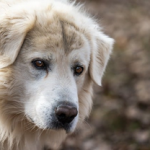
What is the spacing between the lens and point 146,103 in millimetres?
8617

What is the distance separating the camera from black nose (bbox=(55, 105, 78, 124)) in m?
4.77

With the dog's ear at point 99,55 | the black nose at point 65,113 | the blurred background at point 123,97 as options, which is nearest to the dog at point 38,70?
the black nose at point 65,113

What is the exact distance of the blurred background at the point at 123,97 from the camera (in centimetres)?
784

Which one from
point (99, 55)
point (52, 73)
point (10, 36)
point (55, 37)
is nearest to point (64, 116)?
point (52, 73)

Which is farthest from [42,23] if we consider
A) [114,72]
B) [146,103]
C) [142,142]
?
[114,72]

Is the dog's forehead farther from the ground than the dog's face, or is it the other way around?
the dog's forehead

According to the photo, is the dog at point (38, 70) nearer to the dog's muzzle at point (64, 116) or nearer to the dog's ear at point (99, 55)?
the dog's muzzle at point (64, 116)

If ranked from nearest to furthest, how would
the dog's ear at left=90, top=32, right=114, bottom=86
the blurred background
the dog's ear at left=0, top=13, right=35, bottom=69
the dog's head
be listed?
the dog's head < the dog's ear at left=0, top=13, right=35, bottom=69 < the dog's ear at left=90, top=32, right=114, bottom=86 < the blurred background

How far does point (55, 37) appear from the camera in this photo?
17.0 feet

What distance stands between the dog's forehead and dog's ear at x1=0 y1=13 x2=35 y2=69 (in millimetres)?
133

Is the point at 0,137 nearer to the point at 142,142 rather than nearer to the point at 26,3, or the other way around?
the point at 26,3

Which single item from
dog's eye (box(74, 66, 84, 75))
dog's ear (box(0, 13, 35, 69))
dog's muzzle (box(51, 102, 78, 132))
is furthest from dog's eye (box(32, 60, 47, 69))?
dog's muzzle (box(51, 102, 78, 132))

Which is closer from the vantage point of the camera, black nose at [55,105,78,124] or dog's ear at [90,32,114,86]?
black nose at [55,105,78,124]

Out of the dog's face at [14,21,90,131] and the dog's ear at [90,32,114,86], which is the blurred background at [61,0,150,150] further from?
the dog's face at [14,21,90,131]
